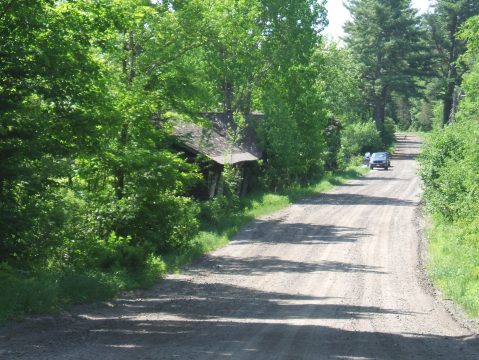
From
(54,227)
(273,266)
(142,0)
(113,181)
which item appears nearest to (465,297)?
(273,266)

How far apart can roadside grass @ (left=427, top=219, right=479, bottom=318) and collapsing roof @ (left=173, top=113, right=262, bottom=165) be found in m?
11.5

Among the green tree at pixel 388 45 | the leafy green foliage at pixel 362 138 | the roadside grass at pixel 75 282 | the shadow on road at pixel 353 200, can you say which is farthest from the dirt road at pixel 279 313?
the green tree at pixel 388 45

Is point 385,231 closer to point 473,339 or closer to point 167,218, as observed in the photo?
point 167,218

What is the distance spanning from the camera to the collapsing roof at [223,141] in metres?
36.2

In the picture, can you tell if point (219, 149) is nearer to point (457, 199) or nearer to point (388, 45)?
point (457, 199)

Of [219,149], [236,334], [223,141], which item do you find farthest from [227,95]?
[236,334]

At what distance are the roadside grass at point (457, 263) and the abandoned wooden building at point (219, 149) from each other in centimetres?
1074

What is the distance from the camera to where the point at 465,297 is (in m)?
17.1

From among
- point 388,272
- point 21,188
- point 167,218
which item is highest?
point 21,188

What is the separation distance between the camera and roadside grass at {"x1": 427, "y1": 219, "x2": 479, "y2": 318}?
1738 centimetres

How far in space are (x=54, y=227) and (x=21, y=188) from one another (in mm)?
1364

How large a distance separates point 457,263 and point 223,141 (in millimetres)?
22971

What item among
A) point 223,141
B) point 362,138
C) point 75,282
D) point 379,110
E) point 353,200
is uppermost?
point 379,110

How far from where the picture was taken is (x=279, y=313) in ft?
50.6
